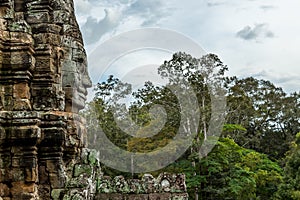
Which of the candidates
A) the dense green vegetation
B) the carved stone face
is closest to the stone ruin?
the carved stone face

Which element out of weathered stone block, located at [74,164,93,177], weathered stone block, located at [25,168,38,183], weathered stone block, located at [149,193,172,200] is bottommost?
weathered stone block, located at [149,193,172,200]

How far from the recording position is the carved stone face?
6.31 meters

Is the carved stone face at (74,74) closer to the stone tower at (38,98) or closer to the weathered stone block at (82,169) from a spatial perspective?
the stone tower at (38,98)

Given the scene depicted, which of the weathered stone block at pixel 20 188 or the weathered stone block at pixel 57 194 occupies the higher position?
the weathered stone block at pixel 20 188

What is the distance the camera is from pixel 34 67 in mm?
5504

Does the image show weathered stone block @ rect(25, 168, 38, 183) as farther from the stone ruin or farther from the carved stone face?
the carved stone face

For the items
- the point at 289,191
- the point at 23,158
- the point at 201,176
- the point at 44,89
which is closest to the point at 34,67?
the point at 44,89

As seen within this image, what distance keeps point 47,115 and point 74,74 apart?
1096 mm

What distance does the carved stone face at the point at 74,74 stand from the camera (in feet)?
20.7

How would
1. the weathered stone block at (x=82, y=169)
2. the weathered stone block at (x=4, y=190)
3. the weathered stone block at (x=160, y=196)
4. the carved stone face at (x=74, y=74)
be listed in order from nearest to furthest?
the weathered stone block at (x=4, y=190), the weathered stone block at (x=82, y=169), the weathered stone block at (x=160, y=196), the carved stone face at (x=74, y=74)

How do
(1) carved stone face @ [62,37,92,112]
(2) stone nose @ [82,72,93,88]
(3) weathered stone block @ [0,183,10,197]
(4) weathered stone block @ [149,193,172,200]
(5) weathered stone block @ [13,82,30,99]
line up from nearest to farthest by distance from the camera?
(3) weathered stone block @ [0,183,10,197] → (5) weathered stone block @ [13,82,30,99] → (4) weathered stone block @ [149,193,172,200] → (1) carved stone face @ [62,37,92,112] → (2) stone nose @ [82,72,93,88]

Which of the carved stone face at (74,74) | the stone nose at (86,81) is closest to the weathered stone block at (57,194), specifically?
the carved stone face at (74,74)

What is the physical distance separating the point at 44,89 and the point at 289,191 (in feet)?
59.6

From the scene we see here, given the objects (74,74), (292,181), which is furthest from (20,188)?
(292,181)
